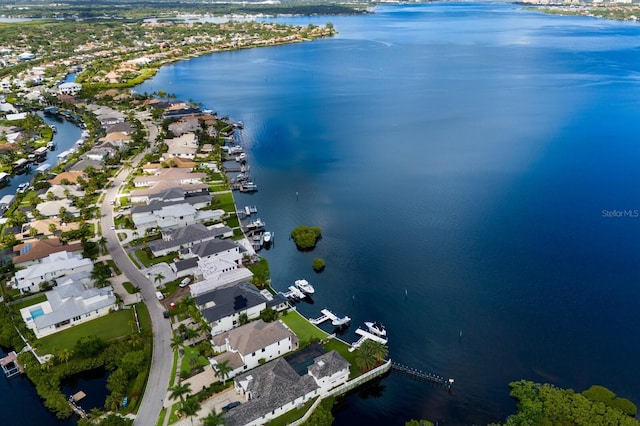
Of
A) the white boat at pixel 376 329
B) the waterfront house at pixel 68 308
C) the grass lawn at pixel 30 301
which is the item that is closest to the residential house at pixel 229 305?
the waterfront house at pixel 68 308

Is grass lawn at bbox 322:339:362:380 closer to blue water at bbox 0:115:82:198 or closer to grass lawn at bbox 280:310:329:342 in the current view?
grass lawn at bbox 280:310:329:342

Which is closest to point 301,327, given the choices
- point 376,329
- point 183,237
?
point 376,329

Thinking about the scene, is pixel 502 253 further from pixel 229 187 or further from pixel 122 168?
pixel 122 168

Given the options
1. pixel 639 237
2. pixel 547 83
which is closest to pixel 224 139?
pixel 639 237

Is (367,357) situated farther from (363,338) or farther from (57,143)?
(57,143)

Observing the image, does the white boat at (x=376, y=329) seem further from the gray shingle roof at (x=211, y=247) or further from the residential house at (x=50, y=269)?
the residential house at (x=50, y=269)

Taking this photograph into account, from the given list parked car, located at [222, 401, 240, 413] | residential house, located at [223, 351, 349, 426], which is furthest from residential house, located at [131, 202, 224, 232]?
parked car, located at [222, 401, 240, 413]
